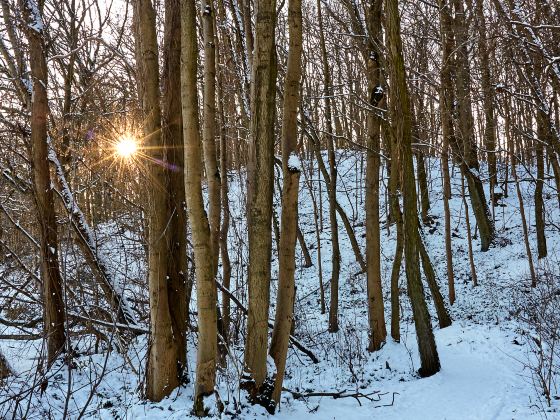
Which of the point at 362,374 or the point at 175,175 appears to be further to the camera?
the point at 362,374

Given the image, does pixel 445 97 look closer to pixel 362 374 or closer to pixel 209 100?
pixel 362 374

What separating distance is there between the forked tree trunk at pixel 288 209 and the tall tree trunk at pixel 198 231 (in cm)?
87

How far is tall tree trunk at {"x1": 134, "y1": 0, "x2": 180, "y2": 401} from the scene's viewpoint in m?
5.16

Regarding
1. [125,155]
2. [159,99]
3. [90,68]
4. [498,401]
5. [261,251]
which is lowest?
[498,401]

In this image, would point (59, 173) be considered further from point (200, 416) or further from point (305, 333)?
point (305, 333)

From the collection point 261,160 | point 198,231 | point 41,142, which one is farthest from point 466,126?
point 41,142

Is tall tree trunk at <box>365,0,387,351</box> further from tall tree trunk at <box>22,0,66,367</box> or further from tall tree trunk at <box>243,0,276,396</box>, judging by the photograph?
tall tree trunk at <box>22,0,66,367</box>

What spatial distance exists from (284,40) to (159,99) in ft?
33.2

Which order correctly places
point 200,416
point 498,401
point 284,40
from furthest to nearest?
point 284,40, point 498,401, point 200,416

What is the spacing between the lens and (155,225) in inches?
208

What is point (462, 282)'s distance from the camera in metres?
15.1

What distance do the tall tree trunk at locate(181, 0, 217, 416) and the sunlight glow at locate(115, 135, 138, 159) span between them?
101 centimetres

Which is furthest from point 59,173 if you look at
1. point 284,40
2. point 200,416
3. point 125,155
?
point 284,40

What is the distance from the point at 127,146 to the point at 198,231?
1.82 metres
